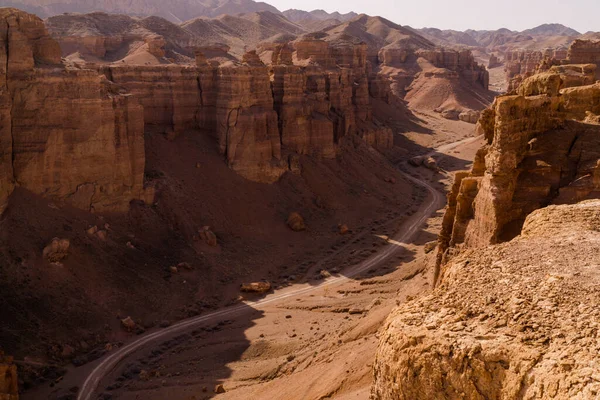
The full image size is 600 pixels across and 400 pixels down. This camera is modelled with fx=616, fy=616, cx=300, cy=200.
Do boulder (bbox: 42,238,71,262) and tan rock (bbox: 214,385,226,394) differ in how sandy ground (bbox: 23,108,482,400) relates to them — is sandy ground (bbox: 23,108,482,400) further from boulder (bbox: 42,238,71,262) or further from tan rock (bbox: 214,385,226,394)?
boulder (bbox: 42,238,71,262)

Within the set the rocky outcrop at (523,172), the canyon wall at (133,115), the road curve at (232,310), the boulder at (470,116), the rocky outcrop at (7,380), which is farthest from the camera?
the boulder at (470,116)

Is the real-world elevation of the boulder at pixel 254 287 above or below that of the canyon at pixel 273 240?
below

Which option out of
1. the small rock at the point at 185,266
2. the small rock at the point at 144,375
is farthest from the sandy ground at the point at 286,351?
the small rock at the point at 185,266

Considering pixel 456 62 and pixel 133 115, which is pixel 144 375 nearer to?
pixel 133 115

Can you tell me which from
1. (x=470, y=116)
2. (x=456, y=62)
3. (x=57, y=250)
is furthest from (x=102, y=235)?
(x=456, y=62)

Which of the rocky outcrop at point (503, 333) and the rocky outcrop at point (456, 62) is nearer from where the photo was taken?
the rocky outcrop at point (503, 333)

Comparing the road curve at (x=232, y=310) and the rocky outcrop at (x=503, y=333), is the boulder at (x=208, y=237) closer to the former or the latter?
the road curve at (x=232, y=310)

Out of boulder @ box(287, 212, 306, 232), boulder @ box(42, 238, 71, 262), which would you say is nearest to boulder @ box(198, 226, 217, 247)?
boulder @ box(287, 212, 306, 232)
